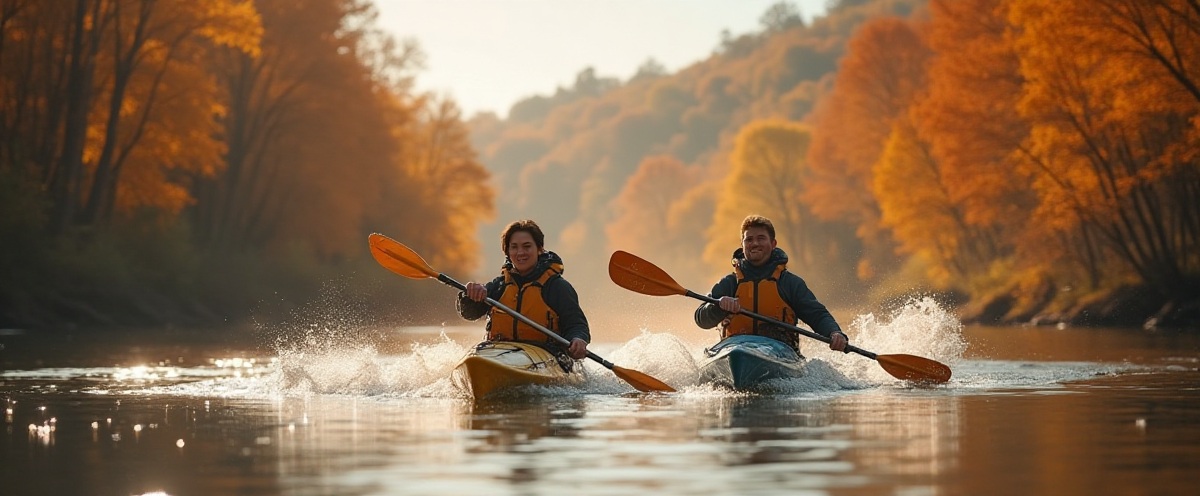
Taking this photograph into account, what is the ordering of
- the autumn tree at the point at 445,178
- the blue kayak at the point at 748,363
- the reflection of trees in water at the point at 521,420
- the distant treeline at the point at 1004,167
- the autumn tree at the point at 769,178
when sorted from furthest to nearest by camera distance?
the autumn tree at the point at 769,178, the autumn tree at the point at 445,178, the distant treeline at the point at 1004,167, the blue kayak at the point at 748,363, the reflection of trees in water at the point at 521,420

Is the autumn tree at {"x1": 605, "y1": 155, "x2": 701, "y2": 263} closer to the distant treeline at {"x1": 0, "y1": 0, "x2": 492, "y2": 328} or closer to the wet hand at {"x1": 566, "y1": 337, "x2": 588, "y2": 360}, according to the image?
the distant treeline at {"x1": 0, "y1": 0, "x2": 492, "y2": 328}

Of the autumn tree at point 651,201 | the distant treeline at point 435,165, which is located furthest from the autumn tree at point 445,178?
the autumn tree at point 651,201

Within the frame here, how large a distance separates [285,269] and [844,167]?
22639 millimetres

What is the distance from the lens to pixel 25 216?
25.5 metres

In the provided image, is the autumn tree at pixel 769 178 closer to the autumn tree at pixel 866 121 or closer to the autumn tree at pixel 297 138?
the autumn tree at pixel 866 121

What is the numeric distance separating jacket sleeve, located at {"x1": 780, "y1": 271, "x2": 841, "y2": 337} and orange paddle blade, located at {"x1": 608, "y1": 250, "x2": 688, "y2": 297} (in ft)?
3.96

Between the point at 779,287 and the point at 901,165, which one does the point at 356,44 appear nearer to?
the point at 901,165

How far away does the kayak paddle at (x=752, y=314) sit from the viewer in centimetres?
1312

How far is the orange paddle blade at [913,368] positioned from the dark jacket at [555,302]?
2.63 m

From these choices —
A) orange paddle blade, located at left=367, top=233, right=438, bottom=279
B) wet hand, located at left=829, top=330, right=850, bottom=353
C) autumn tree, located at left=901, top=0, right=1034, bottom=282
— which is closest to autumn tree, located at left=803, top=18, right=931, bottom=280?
autumn tree, located at left=901, top=0, right=1034, bottom=282

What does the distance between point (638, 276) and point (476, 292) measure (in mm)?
2329

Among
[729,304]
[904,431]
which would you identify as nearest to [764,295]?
[729,304]

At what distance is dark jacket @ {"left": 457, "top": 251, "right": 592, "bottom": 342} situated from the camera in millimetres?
12555

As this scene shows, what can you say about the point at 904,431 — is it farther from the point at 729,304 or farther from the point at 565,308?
the point at 565,308
